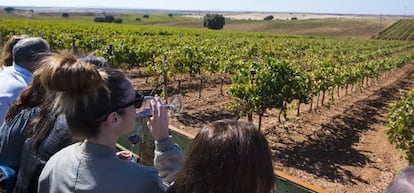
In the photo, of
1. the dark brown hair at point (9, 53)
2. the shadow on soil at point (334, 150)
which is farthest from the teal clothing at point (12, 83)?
the shadow on soil at point (334, 150)

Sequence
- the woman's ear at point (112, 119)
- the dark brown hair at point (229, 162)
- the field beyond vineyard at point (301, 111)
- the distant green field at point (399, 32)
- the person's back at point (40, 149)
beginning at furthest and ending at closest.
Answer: the distant green field at point (399, 32), the field beyond vineyard at point (301, 111), the person's back at point (40, 149), the woman's ear at point (112, 119), the dark brown hair at point (229, 162)

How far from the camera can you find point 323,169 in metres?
7.21

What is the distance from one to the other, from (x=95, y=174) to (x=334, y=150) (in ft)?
24.3

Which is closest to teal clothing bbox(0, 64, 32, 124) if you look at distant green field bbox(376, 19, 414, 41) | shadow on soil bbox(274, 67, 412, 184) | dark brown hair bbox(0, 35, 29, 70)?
dark brown hair bbox(0, 35, 29, 70)

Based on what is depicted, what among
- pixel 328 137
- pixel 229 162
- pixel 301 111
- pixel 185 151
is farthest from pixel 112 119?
pixel 301 111

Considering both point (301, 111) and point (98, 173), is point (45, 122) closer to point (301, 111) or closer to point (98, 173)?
point (98, 173)

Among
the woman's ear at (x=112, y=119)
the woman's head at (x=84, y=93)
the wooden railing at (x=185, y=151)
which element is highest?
the woman's head at (x=84, y=93)

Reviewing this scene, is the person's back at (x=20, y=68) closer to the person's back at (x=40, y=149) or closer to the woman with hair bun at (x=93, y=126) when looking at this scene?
the person's back at (x=40, y=149)

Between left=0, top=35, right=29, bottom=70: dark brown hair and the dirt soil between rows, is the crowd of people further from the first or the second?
the dirt soil between rows

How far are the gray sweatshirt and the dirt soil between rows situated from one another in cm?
536

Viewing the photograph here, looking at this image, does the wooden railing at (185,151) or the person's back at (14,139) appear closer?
the person's back at (14,139)

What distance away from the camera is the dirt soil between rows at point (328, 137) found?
698cm

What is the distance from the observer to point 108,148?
1678 mm

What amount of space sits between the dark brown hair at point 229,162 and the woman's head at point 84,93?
424 millimetres
